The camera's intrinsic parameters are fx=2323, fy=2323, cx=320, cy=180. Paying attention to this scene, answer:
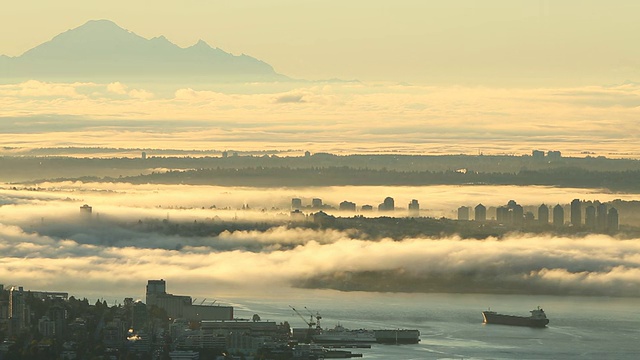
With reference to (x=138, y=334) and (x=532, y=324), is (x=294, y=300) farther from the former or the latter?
(x=138, y=334)

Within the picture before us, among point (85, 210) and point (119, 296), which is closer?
point (119, 296)

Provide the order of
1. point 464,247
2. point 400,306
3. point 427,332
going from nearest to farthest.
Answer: point 427,332, point 400,306, point 464,247

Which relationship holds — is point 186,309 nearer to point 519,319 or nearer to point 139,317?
point 139,317

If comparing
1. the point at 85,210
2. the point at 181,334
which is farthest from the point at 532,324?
the point at 85,210

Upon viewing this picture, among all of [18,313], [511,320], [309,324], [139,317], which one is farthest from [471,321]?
[18,313]

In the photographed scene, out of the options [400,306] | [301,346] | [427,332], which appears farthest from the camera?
[400,306]
